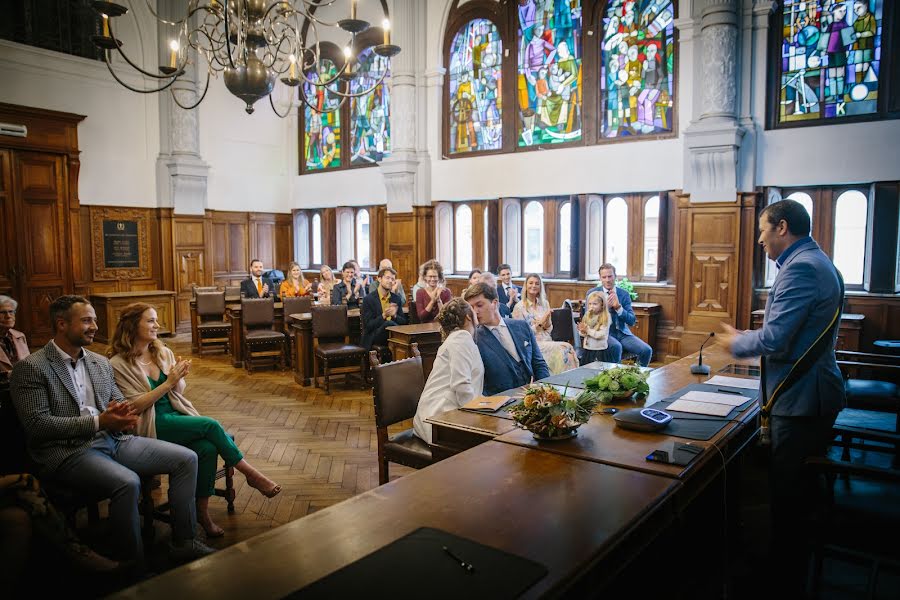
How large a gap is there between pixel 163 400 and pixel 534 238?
305 inches

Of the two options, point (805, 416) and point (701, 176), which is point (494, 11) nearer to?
point (701, 176)

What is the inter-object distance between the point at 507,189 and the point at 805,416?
26.4 feet

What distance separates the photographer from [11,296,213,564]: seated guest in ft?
9.29

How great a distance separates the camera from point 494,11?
1038 centimetres

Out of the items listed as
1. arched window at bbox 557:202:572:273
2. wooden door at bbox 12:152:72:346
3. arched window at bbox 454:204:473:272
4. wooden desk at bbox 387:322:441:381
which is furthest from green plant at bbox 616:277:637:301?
wooden door at bbox 12:152:72:346

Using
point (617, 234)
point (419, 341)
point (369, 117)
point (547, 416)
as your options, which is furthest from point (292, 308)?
point (547, 416)

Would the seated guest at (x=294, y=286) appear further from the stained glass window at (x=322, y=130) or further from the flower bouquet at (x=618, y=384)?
the flower bouquet at (x=618, y=384)

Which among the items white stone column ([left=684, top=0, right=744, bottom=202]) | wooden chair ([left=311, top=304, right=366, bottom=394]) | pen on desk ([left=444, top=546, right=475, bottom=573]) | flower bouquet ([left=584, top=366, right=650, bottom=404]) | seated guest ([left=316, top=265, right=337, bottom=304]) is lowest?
wooden chair ([left=311, top=304, right=366, bottom=394])

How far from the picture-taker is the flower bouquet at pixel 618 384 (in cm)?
320

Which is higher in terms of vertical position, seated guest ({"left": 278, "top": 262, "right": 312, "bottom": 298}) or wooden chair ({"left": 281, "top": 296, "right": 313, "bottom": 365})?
seated guest ({"left": 278, "top": 262, "right": 312, "bottom": 298})

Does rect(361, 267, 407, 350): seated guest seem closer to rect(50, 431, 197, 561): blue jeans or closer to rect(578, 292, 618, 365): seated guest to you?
rect(578, 292, 618, 365): seated guest

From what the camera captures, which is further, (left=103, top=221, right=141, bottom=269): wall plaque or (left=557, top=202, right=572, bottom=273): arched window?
(left=103, top=221, right=141, bottom=269): wall plaque

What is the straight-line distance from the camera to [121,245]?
→ 37.6 feet

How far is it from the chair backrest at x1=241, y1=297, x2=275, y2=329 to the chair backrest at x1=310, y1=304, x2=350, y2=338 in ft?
4.37
